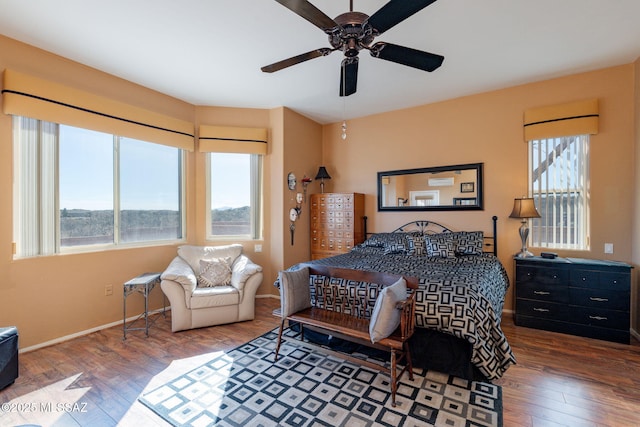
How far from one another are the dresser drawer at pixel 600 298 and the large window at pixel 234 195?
13.5 ft

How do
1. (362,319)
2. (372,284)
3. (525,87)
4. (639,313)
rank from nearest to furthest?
(362,319), (372,284), (639,313), (525,87)

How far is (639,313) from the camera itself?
298cm

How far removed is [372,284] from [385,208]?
226 cm

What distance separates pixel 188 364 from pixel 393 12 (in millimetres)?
3129

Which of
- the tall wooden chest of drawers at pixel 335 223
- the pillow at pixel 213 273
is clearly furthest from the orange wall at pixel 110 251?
the pillow at pixel 213 273

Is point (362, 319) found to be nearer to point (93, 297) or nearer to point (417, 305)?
point (417, 305)

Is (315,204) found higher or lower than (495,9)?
lower

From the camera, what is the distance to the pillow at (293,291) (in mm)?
2543

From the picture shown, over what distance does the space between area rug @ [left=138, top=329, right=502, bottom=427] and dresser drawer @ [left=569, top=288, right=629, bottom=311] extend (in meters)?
1.75

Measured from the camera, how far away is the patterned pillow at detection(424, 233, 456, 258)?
3521 mm

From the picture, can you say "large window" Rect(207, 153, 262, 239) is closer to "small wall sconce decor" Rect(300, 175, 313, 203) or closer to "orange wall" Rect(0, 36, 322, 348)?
"orange wall" Rect(0, 36, 322, 348)

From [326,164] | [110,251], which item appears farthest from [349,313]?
[326,164]

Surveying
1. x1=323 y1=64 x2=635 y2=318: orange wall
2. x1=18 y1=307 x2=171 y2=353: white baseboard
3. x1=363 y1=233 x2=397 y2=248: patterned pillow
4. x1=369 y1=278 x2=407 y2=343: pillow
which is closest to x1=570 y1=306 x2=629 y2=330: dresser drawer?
x1=323 y1=64 x2=635 y2=318: orange wall

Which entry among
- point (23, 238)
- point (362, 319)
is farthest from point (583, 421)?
point (23, 238)
